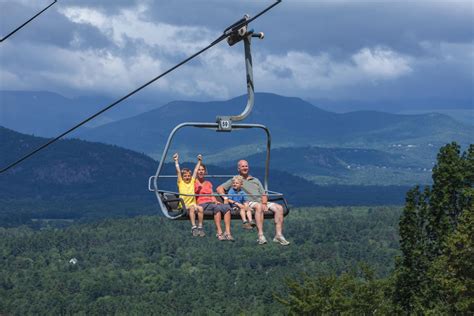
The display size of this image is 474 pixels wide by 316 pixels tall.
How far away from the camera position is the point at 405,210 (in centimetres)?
8012

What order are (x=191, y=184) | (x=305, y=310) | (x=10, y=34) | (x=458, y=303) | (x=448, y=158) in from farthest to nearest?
(x=305, y=310), (x=448, y=158), (x=458, y=303), (x=191, y=184), (x=10, y=34)

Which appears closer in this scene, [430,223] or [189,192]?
[189,192]

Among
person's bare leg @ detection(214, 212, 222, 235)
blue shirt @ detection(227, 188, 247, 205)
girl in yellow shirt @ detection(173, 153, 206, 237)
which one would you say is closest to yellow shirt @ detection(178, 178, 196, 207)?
girl in yellow shirt @ detection(173, 153, 206, 237)

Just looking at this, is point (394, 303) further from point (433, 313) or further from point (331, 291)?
point (331, 291)

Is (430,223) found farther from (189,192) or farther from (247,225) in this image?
(189,192)

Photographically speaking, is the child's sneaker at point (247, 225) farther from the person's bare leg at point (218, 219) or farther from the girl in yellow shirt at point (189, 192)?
the girl in yellow shirt at point (189, 192)

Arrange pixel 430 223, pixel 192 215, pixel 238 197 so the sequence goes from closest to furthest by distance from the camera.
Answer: pixel 192 215
pixel 238 197
pixel 430 223

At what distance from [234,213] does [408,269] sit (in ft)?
188

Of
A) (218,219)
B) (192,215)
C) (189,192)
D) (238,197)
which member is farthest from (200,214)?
(238,197)

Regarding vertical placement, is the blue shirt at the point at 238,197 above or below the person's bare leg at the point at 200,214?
above

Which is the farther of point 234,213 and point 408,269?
point 408,269

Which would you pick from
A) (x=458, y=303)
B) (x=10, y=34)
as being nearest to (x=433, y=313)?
(x=458, y=303)

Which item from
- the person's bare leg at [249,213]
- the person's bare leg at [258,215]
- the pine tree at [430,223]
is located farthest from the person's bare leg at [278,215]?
the pine tree at [430,223]

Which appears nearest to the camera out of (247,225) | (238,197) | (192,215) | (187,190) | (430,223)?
(192,215)
